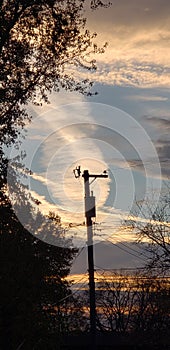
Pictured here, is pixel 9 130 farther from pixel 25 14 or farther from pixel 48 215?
pixel 48 215

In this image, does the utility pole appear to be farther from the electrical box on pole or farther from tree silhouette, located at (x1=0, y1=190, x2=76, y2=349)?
tree silhouette, located at (x1=0, y1=190, x2=76, y2=349)

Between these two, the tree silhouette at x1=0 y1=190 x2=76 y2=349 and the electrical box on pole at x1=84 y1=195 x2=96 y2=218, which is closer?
the tree silhouette at x1=0 y1=190 x2=76 y2=349

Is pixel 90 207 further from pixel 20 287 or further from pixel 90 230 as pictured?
pixel 20 287

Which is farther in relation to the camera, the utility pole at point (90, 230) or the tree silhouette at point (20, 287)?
the utility pole at point (90, 230)

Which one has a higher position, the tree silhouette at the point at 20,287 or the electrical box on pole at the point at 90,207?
the electrical box on pole at the point at 90,207

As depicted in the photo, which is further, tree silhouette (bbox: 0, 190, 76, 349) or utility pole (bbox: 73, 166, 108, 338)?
utility pole (bbox: 73, 166, 108, 338)

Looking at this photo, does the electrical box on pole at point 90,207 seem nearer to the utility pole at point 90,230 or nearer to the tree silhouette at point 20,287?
the utility pole at point 90,230

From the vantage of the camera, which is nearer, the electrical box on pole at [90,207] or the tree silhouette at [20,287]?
the tree silhouette at [20,287]

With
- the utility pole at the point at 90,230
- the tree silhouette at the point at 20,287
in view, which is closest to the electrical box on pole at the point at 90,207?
the utility pole at the point at 90,230

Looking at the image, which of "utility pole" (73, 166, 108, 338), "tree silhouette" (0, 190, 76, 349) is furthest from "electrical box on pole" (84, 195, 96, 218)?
"tree silhouette" (0, 190, 76, 349)

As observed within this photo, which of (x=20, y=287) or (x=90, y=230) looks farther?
(x=90, y=230)

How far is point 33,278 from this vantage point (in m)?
17.0

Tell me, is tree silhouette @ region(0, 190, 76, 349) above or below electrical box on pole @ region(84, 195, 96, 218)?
below

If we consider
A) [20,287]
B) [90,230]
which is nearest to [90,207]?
[90,230]
